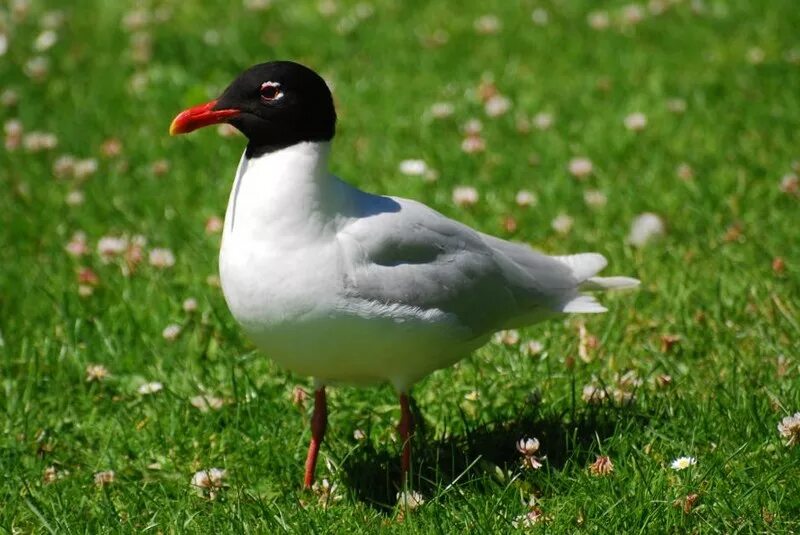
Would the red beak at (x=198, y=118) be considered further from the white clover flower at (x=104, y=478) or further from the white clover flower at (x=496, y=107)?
the white clover flower at (x=496, y=107)

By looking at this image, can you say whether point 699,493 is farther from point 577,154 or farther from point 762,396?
point 577,154

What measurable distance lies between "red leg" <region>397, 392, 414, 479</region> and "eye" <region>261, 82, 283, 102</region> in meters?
1.06

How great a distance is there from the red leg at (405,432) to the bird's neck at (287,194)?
27.1 inches

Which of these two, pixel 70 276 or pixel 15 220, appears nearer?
pixel 70 276

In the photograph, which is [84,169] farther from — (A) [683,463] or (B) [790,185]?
(A) [683,463]

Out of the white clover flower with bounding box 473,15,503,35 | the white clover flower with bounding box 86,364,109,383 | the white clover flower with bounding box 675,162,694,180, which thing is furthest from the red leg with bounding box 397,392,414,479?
the white clover flower with bounding box 473,15,503,35

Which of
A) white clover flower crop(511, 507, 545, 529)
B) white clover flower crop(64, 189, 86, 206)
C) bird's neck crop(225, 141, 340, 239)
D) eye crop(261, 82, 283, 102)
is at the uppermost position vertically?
eye crop(261, 82, 283, 102)

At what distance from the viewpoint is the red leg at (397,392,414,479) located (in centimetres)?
415

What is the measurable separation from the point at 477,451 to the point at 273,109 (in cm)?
138

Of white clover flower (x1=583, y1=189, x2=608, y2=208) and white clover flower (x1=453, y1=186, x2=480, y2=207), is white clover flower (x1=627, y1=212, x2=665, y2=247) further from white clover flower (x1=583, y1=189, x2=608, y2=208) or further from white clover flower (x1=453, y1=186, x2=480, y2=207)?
white clover flower (x1=453, y1=186, x2=480, y2=207)

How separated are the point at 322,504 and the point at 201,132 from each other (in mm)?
3623

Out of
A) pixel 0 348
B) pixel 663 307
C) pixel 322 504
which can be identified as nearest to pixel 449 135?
pixel 663 307

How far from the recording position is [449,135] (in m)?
7.18

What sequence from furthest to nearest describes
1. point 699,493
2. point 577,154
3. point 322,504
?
1. point 577,154
2. point 322,504
3. point 699,493
